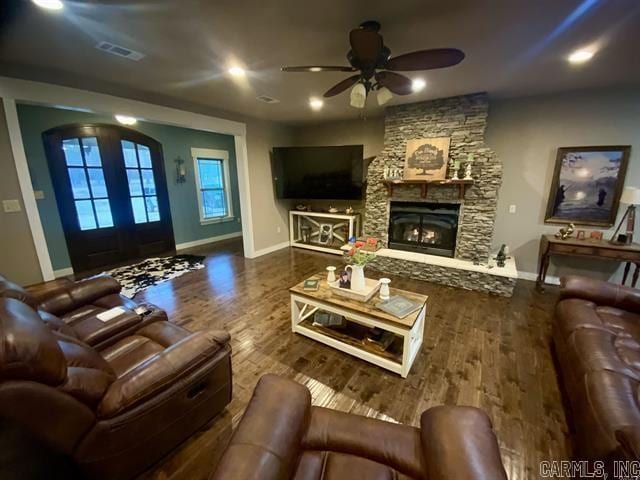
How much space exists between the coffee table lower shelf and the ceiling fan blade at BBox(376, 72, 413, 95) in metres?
1.92

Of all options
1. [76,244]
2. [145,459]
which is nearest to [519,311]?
[145,459]

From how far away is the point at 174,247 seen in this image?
5.66 meters

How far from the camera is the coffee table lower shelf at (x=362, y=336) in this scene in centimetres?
207

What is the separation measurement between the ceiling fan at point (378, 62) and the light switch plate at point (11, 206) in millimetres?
3328

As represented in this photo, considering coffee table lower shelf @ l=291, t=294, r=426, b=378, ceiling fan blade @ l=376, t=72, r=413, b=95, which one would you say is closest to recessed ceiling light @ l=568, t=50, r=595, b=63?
ceiling fan blade @ l=376, t=72, r=413, b=95

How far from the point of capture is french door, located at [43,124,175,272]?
4.12 m

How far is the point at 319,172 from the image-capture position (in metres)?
5.16

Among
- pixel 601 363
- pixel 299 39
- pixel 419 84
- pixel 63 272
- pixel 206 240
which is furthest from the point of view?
pixel 206 240

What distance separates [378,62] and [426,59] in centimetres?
34

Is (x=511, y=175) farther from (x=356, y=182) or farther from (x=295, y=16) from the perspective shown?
(x=295, y=16)

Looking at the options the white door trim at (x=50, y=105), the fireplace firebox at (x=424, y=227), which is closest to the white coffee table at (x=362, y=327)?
the fireplace firebox at (x=424, y=227)

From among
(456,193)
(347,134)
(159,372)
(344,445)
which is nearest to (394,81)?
(456,193)

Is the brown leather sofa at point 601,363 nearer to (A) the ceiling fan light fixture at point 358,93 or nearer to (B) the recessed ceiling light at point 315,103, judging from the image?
(A) the ceiling fan light fixture at point 358,93
